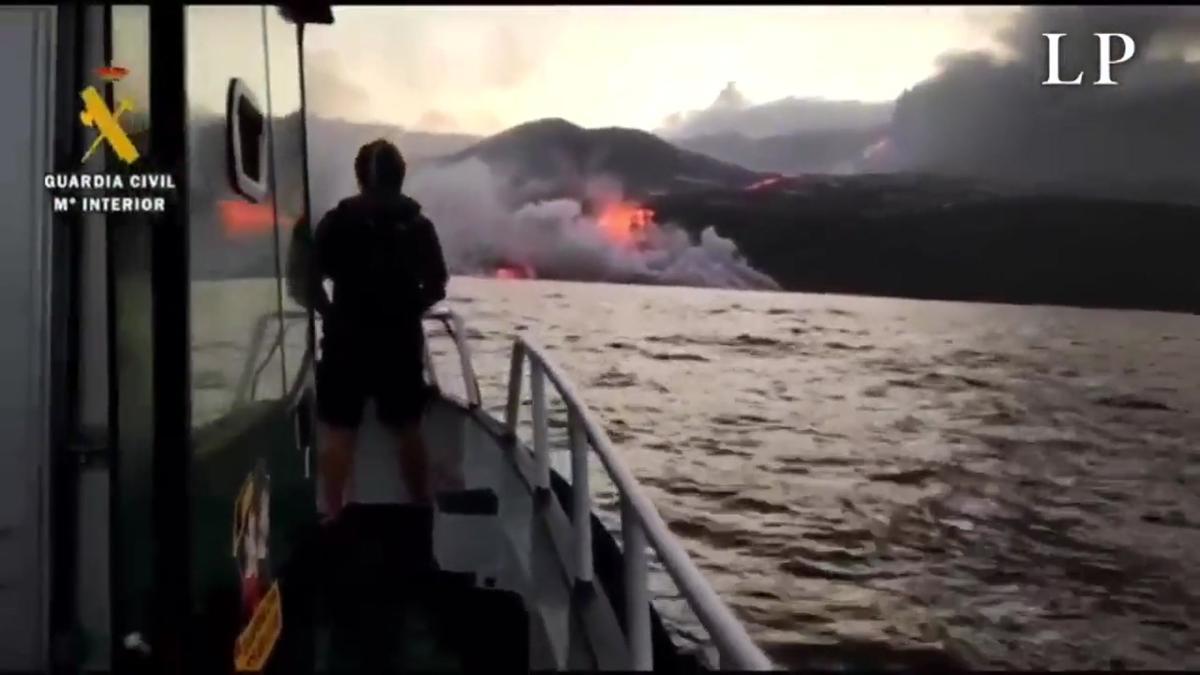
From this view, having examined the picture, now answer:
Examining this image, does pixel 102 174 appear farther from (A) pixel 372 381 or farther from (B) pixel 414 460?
(B) pixel 414 460

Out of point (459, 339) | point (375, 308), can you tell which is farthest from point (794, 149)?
point (375, 308)

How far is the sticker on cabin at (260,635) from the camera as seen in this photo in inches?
58.9

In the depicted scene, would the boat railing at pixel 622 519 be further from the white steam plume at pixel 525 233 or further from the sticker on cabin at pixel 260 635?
the sticker on cabin at pixel 260 635

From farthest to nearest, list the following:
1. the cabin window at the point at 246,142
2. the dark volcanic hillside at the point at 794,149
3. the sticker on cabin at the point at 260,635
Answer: the dark volcanic hillside at the point at 794,149 < the cabin window at the point at 246,142 < the sticker on cabin at the point at 260,635

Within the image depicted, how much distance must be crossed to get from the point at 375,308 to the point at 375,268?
65 mm

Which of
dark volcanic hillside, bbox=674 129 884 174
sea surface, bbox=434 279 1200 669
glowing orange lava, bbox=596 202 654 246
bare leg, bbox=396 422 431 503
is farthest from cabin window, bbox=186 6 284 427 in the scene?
dark volcanic hillside, bbox=674 129 884 174

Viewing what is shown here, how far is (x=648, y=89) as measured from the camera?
5.60 ft

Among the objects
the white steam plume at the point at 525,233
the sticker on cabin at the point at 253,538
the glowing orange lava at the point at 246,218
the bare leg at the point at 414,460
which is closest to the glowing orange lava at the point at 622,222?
the white steam plume at the point at 525,233

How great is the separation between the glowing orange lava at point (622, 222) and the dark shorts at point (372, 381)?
350 mm

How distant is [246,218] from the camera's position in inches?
67.6

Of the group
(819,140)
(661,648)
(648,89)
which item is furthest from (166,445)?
(819,140)

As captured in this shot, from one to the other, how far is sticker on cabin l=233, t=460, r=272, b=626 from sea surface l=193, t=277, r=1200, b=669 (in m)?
0.20

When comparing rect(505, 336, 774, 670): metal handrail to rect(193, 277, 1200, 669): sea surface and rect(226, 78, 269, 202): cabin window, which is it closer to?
rect(193, 277, 1200, 669): sea surface

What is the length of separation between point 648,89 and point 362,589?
95cm
